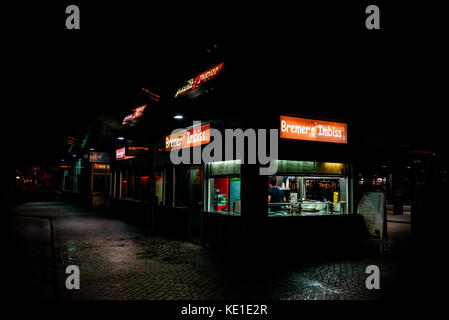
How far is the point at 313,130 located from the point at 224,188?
11.1ft

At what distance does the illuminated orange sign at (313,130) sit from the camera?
343 inches

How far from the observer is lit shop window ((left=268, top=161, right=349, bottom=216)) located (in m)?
9.00

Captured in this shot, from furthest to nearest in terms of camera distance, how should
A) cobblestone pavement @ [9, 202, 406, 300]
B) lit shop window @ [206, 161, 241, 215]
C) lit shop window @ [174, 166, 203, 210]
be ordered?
lit shop window @ [174, 166, 203, 210] < lit shop window @ [206, 161, 241, 215] < cobblestone pavement @ [9, 202, 406, 300]

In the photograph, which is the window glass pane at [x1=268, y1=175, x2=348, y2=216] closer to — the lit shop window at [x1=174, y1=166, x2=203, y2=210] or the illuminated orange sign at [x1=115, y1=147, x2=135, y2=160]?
the lit shop window at [x1=174, y1=166, x2=203, y2=210]

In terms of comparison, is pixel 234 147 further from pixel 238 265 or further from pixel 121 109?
pixel 121 109

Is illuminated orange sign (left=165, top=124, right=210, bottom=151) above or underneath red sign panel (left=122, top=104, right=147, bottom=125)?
underneath

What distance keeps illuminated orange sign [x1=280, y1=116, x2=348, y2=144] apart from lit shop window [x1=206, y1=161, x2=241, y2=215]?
1.80 meters

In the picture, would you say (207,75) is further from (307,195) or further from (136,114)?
(136,114)

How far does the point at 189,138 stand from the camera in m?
10.9

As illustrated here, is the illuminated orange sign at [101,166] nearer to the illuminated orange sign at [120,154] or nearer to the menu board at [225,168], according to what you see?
the illuminated orange sign at [120,154]

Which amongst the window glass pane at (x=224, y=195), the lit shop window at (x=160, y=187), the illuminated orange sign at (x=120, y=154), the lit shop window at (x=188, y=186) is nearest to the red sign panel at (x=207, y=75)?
the lit shop window at (x=188, y=186)

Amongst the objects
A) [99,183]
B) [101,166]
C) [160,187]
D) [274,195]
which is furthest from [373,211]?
[99,183]

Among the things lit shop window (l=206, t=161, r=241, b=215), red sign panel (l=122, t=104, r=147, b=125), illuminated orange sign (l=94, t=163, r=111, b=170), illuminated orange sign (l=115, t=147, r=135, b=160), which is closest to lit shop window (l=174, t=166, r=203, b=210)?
lit shop window (l=206, t=161, r=241, b=215)
